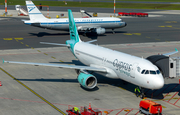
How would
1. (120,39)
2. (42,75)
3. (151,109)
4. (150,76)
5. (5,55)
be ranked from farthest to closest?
(120,39)
(5,55)
(42,75)
(150,76)
(151,109)

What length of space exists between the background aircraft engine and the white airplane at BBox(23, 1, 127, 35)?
144ft

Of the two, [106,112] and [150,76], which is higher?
[150,76]

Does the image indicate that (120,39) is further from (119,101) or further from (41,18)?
(119,101)

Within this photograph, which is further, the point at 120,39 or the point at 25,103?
the point at 120,39

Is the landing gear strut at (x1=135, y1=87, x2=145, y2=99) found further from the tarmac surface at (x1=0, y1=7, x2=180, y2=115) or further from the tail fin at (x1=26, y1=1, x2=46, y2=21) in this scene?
the tail fin at (x1=26, y1=1, x2=46, y2=21)

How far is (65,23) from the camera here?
256ft

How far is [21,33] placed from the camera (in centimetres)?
8256

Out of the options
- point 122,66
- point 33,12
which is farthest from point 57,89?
point 33,12

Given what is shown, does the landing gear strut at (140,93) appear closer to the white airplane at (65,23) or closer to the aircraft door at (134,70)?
the aircraft door at (134,70)

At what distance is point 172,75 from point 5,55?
34082 mm

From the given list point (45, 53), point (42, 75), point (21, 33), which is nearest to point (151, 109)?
point (42, 75)

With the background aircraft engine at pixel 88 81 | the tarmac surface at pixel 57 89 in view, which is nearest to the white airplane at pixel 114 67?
the background aircraft engine at pixel 88 81

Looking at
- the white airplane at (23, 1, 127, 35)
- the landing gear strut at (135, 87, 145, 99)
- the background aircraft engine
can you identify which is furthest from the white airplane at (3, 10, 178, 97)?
the white airplane at (23, 1, 127, 35)

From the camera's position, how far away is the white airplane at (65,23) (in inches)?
3002
